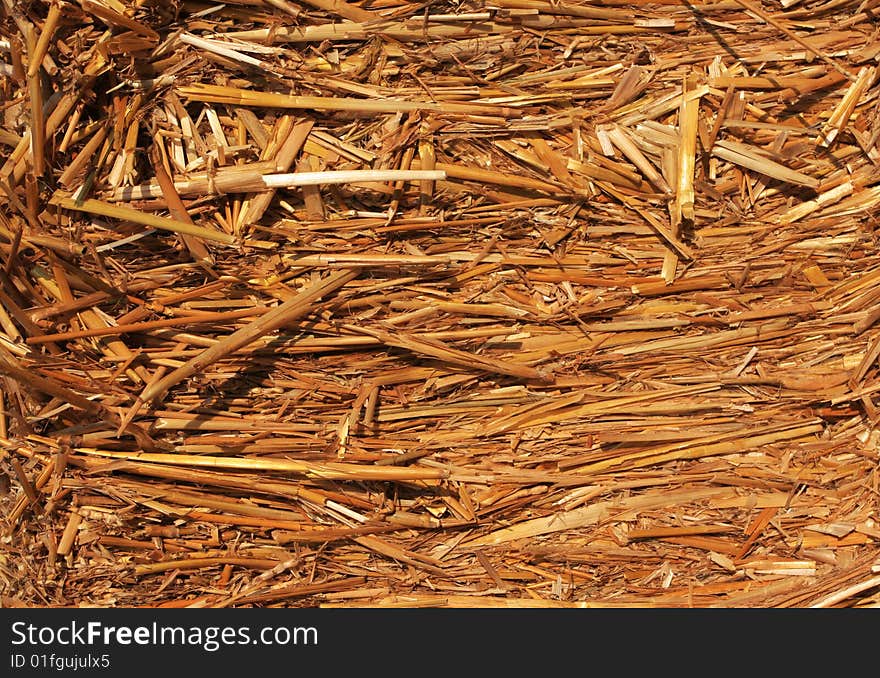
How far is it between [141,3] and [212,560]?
160 cm

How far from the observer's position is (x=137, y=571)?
92.6 inches

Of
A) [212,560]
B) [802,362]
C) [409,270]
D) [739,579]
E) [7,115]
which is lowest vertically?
[739,579]

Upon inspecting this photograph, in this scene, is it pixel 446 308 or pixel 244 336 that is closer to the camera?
pixel 244 336

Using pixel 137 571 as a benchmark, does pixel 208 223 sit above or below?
above

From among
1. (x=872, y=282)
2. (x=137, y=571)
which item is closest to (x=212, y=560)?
(x=137, y=571)

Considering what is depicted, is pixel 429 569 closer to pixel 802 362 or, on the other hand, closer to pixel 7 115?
pixel 802 362

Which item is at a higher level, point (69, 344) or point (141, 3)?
point (141, 3)

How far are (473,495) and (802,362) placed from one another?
1.09m

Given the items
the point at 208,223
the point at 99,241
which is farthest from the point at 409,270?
the point at 99,241

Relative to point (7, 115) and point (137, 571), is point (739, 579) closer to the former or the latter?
point (137, 571)

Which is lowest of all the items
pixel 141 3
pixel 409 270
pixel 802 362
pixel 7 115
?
pixel 802 362

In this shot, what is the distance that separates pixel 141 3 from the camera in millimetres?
2123

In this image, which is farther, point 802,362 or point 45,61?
point 802,362

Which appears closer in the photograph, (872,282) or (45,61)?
(45,61)
